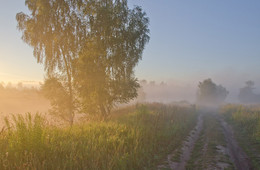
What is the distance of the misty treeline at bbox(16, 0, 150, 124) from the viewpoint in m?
13.6

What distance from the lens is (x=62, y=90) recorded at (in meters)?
15.5

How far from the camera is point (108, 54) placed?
45.3ft

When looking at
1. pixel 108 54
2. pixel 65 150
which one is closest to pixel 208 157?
pixel 65 150

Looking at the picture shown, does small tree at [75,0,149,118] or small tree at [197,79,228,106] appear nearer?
small tree at [75,0,149,118]

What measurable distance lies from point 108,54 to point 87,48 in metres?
1.96

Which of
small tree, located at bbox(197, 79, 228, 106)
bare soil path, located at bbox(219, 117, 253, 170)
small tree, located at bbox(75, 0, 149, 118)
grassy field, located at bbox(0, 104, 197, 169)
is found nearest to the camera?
grassy field, located at bbox(0, 104, 197, 169)

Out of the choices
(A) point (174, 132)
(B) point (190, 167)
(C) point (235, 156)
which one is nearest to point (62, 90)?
(A) point (174, 132)

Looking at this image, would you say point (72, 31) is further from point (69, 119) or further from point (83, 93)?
point (69, 119)

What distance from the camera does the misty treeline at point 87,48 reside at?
534 inches

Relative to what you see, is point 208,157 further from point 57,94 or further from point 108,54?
point 57,94

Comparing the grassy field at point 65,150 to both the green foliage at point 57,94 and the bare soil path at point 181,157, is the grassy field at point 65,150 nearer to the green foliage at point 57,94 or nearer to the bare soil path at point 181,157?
the bare soil path at point 181,157

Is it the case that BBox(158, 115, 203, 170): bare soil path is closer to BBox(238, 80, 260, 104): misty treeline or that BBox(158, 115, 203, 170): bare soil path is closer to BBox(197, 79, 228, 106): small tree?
BBox(197, 79, 228, 106): small tree

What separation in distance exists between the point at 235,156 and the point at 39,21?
17224mm

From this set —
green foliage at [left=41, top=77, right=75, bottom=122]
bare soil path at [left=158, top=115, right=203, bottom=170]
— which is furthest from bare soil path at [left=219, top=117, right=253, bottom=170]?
green foliage at [left=41, top=77, right=75, bottom=122]
